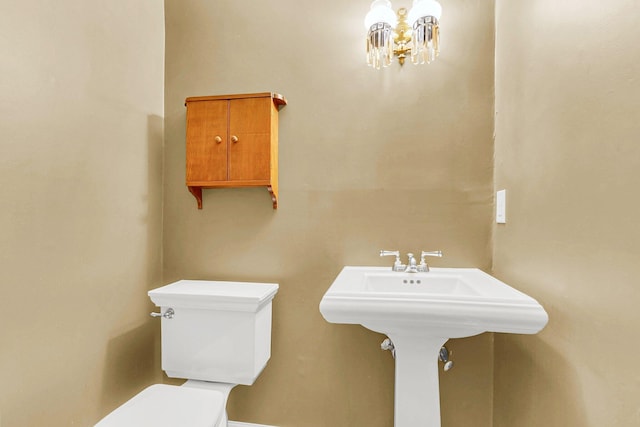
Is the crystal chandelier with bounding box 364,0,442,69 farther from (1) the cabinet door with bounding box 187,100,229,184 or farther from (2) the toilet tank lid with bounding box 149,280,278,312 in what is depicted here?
(2) the toilet tank lid with bounding box 149,280,278,312

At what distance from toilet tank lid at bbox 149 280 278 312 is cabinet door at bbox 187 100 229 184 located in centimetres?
50

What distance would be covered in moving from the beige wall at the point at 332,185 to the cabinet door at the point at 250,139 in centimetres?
13

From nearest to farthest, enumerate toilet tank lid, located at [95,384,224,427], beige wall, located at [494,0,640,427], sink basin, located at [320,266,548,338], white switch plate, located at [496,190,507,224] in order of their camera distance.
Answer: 1. beige wall, located at [494,0,640,427]
2. sink basin, located at [320,266,548,338]
3. toilet tank lid, located at [95,384,224,427]
4. white switch plate, located at [496,190,507,224]

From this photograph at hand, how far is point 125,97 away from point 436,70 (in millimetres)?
1403

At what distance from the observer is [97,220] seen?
4.13 feet

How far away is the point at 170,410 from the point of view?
1.03m

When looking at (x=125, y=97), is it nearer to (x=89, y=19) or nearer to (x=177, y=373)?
(x=89, y=19)

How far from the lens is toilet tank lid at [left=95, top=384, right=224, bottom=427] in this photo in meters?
0.97

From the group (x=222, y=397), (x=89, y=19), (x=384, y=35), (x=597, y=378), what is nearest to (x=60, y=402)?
(x=222, y=397)

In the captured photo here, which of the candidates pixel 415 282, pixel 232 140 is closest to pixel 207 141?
pixel 232 140

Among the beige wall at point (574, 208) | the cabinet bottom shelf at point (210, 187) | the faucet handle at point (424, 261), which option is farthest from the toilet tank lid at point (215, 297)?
the beige wall at point (574, 208)

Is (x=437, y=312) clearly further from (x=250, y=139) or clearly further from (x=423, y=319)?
(x=250, y=139)

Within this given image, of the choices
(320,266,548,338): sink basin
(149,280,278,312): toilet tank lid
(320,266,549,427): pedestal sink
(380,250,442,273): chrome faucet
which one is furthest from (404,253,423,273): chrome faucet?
(149,280,278,312): toilet tank lid

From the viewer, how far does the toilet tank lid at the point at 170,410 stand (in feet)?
3.18
